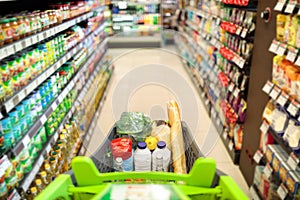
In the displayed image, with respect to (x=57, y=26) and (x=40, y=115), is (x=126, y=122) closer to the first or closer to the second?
(x=40, y=115)

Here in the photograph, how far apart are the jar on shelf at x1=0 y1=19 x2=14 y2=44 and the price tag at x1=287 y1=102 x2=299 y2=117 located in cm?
189

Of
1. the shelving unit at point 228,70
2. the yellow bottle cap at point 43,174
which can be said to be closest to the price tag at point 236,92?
the shelving unit at point 228,70

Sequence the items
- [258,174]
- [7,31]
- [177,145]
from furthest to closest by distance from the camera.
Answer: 1. [258,174]
2. [7,31]
3. [177,145]

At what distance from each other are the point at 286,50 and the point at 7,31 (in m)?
1.87

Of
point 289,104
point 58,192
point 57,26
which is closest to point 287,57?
point 289,104

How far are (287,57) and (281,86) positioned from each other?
247mm

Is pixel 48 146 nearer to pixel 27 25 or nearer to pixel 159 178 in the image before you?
pixel 27 25

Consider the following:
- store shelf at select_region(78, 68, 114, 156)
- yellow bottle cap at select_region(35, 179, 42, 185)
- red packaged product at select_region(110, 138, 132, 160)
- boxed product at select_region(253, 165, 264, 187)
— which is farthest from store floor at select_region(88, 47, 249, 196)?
yellow bottle cap at select_region(35, 179, 42, 185)

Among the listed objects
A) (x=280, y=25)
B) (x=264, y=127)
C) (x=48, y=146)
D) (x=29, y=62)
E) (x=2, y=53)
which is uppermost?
(x=280, y=25)

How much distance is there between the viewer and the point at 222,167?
323 cm

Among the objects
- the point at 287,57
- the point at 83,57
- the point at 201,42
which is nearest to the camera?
the point at 287,57

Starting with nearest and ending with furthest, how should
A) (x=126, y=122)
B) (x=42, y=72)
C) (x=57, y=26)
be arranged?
(x=126, y=122)
(x=42, y=72)
(x=57, y=26)

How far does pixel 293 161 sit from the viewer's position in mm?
2047

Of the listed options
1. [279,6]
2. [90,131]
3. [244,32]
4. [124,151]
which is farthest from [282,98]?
[90,131]
